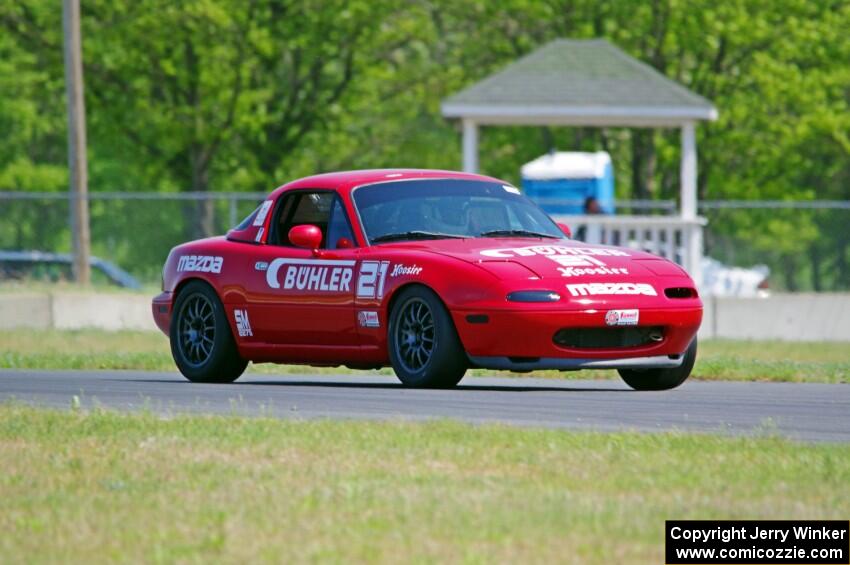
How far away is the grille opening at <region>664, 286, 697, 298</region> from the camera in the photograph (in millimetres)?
11461

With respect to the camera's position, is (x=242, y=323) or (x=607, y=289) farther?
(x=242, y=323)

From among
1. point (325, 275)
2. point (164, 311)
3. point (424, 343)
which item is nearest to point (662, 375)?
point (424, 343)

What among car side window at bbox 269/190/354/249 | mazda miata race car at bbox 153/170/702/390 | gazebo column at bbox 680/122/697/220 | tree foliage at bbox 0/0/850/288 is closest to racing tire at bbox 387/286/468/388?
mazda miata race car at bbox 153/170/702/390

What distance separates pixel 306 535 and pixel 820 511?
187 centimetres

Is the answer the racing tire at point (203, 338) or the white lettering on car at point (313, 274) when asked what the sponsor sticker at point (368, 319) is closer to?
the white lettering on car at point (313, 274)

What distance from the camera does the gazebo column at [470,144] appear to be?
87.2ft

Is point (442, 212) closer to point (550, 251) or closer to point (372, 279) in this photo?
point (372, 279)

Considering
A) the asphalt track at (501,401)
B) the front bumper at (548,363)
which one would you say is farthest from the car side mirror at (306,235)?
the front bumper at (548,363)

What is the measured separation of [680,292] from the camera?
37.9 feet

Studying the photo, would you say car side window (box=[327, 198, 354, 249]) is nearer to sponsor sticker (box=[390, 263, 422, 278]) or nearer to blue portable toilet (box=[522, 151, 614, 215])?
sponsor sticker (box=[390, 263, 422, 278])

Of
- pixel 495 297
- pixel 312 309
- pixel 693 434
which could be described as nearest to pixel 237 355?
pixel 312 309

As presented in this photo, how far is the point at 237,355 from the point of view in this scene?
1298cm

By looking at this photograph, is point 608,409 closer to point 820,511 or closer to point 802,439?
point 802,439

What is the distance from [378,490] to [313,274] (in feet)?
16.9
